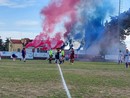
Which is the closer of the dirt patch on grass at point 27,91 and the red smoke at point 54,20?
the dirt patch on grass at point 27,91

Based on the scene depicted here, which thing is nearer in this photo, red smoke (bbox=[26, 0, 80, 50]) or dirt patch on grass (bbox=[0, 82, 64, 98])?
dirt patch on grass (bbox=[0, 82, 64, 98])

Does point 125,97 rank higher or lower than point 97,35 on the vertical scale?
lower

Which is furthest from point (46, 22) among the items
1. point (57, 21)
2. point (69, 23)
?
point (69, 23)

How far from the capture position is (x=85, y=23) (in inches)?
2562

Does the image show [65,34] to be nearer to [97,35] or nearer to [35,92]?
[97,35]

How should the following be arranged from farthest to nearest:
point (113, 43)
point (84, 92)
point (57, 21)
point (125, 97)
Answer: point (113, 43) → point (57, 21) → point (84, 92) → point (125, 97)

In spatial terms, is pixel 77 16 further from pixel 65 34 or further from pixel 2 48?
pixel 2 48

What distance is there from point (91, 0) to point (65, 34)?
Result: 26.6 feet

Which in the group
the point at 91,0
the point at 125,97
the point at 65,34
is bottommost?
the point at 125,97

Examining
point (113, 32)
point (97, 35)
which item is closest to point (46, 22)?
point (97, 35)

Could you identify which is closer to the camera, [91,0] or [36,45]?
[91,0]

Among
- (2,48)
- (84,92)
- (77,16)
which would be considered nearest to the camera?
(84,92)

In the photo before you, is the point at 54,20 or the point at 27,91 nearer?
the point at 27,91

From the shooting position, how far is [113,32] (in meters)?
77.8
